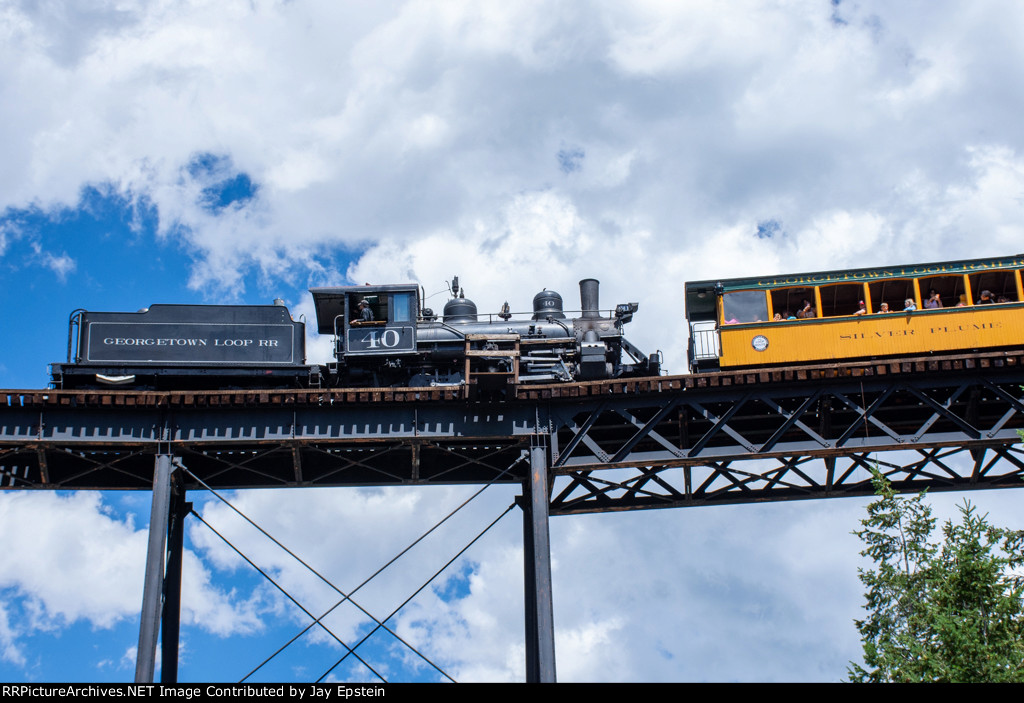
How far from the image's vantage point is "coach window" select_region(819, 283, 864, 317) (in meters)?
25.1

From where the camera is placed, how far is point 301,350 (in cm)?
2514

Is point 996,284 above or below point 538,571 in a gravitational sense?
above

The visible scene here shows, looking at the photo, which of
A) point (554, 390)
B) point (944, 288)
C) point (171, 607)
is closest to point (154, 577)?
point (171, 607)

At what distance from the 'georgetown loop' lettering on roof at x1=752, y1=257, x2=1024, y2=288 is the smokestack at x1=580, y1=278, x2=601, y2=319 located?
15.4ft

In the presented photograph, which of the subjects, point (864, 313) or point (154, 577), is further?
point (864, 313)

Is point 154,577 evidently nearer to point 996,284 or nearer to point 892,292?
point 892,292

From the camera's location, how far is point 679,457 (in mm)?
23312

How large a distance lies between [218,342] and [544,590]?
31.0 ft

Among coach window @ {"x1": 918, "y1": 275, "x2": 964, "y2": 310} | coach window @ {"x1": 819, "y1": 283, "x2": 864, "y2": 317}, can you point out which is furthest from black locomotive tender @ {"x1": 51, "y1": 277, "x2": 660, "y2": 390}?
coach window @ {"x1": 918, "y1": 275, "x2": 964, "y2": 310}

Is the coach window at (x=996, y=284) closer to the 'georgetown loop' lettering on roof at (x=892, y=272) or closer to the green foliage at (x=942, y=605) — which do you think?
the 'georgetown loop' lettering on roof at (x=892, y=272)

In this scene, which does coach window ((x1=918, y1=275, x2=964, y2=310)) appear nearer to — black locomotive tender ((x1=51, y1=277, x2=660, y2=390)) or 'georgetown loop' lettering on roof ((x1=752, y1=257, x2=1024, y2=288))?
'georgetown loop' lettering on roof ((x1=752, y1=257, x2=1024, y2=288))

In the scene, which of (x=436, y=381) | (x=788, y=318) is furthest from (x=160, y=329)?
(x=788, y=318)

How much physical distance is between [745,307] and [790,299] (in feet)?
4.33
